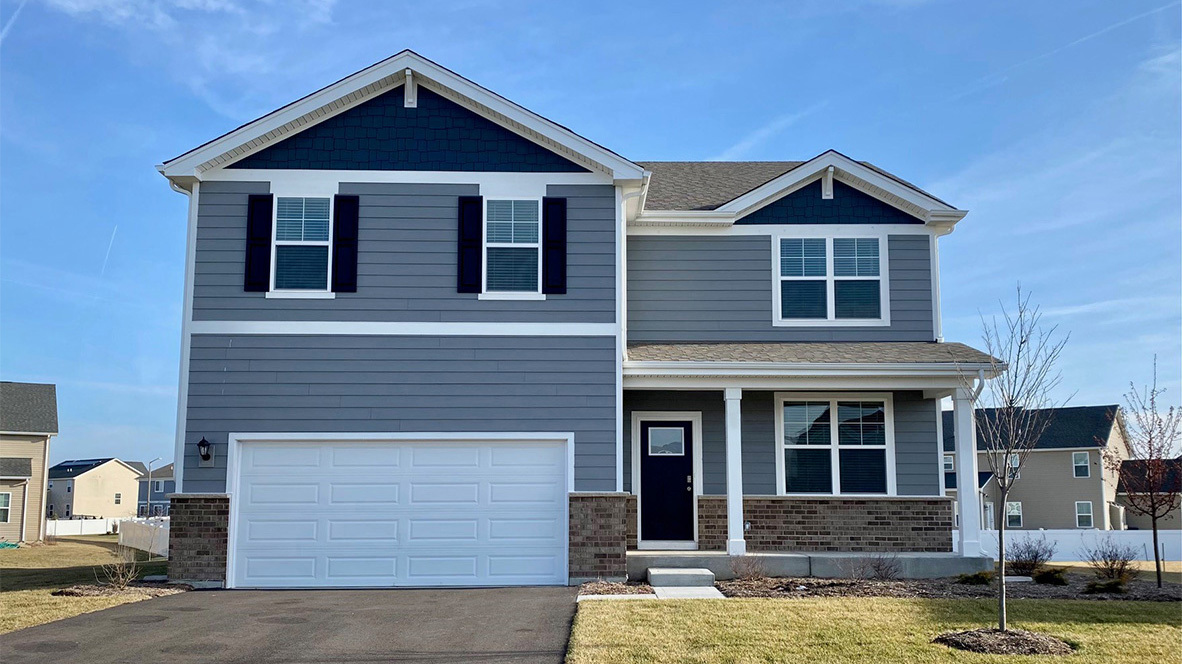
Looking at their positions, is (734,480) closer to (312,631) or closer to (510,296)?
(510,296)

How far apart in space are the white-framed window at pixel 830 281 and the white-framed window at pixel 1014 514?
2870 cm

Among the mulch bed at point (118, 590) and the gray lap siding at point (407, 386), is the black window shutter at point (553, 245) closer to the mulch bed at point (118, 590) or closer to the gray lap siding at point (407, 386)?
the gray lap siding at point (407, 386)

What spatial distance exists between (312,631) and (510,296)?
5.68 m

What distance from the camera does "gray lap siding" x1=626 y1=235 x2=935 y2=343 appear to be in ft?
53.2

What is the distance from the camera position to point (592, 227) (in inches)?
571

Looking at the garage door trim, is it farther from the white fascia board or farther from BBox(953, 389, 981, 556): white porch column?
BBox(953, 389, 981, 556): white porch column

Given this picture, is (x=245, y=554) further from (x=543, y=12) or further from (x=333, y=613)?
(x=543, y=12)

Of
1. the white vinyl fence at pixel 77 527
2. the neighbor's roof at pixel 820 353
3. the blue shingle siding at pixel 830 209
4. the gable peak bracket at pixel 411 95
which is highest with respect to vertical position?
the gable peak bracket at pixel 411 95

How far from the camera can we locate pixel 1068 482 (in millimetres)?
40562

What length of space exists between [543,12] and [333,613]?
8.52m

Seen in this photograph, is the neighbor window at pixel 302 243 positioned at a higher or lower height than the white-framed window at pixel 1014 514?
higher

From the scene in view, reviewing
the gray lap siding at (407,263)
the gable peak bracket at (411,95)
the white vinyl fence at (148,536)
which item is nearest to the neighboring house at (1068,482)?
the white vinyl fence at (148,536)

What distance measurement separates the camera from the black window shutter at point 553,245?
46.9 ft

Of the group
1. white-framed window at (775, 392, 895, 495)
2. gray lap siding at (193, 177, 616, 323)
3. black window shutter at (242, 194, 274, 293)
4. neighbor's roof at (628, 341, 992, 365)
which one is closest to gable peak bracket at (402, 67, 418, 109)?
gray lap siding at (193, 177, 616, 323)
